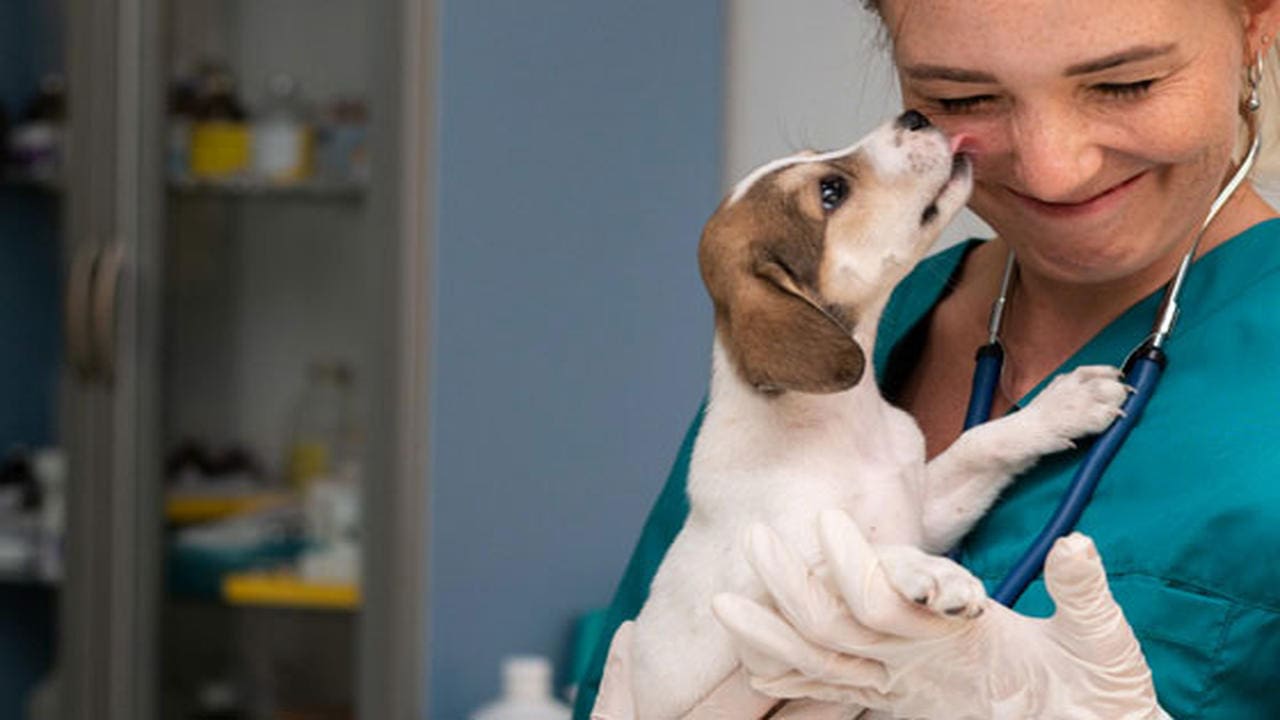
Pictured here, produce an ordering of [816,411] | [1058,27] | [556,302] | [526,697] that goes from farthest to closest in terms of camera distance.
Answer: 1. [556,302]
2. [526,697]
3. [816,411]
4. [1058,27]

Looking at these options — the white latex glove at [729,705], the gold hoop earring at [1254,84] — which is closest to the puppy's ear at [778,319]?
the white latex glove at [729,705]

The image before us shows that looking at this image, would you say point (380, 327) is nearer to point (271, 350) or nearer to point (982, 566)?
point (271, 350)

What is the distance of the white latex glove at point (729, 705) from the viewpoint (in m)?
1.03

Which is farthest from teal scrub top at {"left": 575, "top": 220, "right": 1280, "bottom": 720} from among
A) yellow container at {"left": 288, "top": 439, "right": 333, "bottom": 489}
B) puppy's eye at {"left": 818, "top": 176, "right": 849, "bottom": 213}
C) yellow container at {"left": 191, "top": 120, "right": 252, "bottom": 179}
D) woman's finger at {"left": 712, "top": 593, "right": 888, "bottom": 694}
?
yellow container at {"left": 191, "top": 120, "right": 252, "bottom": 179}

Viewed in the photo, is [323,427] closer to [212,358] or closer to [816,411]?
[212,358]

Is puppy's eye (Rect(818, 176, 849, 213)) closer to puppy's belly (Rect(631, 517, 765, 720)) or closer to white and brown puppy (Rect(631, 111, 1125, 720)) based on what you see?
white and brown puppy (Rect(631, 111, 1125, 720))

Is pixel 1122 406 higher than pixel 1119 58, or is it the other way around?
pixel 1119 58

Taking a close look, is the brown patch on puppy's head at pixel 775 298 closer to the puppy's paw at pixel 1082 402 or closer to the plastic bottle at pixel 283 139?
the puppy's paw at pixel 1082 402

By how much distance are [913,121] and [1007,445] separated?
236 mm

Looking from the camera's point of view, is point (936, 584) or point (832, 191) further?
point (832, 191)

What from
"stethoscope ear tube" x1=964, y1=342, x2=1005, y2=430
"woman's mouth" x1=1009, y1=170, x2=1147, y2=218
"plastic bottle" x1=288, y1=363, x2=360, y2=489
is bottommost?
"plastic bottle" x1=288, y1=363, x2=360, y2=489

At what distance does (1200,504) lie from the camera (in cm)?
92

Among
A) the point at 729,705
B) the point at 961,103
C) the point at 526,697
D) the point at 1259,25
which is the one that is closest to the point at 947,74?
the point at 961,103

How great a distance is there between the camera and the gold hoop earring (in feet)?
3.52
